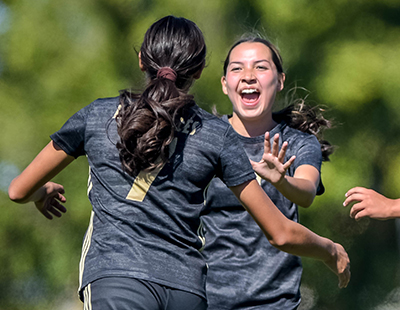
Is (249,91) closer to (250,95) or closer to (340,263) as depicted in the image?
(250,95)

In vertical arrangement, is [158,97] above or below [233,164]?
above

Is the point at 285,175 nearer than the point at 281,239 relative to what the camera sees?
No

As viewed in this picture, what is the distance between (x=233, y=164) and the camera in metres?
2.01

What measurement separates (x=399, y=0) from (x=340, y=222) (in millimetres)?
2844

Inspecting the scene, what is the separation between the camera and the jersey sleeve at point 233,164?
1999 mm

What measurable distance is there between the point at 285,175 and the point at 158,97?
1056mm

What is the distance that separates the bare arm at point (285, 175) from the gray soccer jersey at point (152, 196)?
0.51 m

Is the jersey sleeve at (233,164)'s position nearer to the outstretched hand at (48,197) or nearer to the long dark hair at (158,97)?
the long dark hair at (158,97)

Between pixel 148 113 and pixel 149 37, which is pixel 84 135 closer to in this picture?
pixel 148 113

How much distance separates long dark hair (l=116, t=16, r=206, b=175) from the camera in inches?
76.2

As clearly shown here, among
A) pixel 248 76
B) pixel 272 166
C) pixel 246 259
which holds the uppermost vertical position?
pixel 248 76

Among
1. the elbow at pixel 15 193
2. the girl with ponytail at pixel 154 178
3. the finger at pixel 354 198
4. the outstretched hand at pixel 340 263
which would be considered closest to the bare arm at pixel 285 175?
the finger at pixel 354 198

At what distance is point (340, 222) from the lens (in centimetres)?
709

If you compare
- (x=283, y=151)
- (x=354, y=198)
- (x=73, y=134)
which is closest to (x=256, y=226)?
(x=354, y=198)
